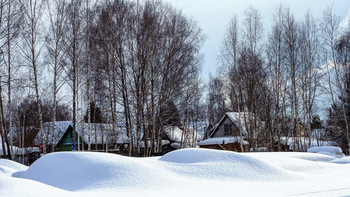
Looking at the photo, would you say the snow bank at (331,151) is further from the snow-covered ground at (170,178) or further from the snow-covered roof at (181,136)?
the snow-covered roof at (181,136)

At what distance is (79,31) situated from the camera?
1809 cm

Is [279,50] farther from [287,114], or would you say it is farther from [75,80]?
[75,80]

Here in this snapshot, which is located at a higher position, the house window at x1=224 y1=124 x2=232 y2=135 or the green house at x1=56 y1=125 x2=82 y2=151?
the house window at x1=224 y1=124 x2=232 y2=135

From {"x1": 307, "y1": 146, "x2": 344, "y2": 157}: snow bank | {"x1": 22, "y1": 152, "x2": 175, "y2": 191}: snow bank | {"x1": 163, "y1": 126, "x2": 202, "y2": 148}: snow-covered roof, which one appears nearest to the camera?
{"x1": 22, "y1": 152, "x2": 175, "y2": 191}: snow bank

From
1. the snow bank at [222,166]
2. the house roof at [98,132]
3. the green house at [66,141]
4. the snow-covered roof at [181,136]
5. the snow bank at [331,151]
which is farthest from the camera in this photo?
the snow-covered roof at [181,136]

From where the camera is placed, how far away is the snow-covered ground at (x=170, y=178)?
5.75 metres

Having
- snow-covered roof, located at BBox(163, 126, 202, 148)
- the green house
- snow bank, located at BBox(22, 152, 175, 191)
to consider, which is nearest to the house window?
snow-covered roof, located at BBox(163, 126, 202, 148)

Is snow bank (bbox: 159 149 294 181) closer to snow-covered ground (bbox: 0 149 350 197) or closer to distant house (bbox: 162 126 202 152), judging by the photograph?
snow-covered ground (bbox: 0 149 350 197)

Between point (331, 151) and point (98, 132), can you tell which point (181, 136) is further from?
point (331, 151)

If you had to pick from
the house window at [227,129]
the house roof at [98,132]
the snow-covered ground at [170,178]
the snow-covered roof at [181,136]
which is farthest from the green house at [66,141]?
the snow-covered ground at [170,178]

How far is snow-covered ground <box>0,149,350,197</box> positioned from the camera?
575cm

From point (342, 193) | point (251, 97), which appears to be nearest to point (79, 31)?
point (251, 97)

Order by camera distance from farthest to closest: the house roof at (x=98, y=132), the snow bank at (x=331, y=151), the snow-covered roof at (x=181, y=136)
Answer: the snow-covered roof at (x=181, y=136) < the house roof at (x=98, y=132) < the snow bank at (x=331, y=151)

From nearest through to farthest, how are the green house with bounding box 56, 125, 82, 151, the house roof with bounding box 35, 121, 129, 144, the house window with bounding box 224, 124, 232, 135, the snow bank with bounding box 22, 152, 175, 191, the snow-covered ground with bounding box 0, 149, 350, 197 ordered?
the snow-covered ground with bounding box 0, 149, 350, 197
the snow bank with bounding box 22, 152, 175, 191
the house roof with bounding box 35, 121, 129, 144
the house window with bounding box 224, 124, 232, 135
the green house with bounding box 56, 125, 82, 151
